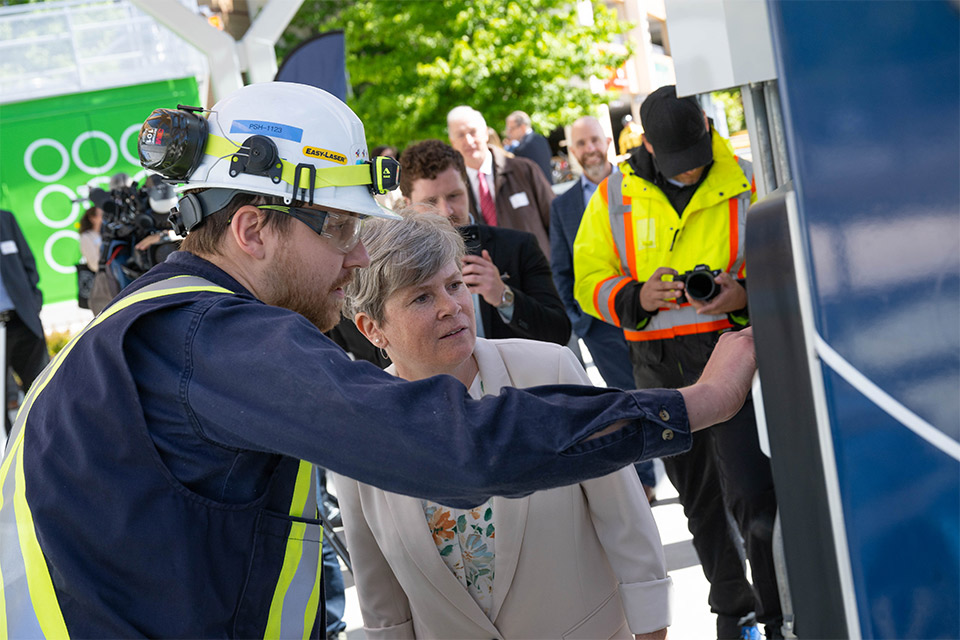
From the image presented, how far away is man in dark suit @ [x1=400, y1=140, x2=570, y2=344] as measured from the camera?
398 cm

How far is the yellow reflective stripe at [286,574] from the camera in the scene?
1.72 m

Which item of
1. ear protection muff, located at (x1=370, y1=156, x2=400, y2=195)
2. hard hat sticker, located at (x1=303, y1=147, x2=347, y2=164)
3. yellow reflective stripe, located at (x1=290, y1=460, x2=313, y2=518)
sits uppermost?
hard hat sticker, located at (x1=303, y1=147, x2=347, y2=164)

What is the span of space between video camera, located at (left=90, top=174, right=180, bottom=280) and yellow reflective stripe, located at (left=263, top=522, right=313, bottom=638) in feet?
13.9

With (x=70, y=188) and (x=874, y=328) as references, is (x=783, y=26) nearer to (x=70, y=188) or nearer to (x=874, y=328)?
(x=874, y=328)

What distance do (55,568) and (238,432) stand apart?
1.21 ft

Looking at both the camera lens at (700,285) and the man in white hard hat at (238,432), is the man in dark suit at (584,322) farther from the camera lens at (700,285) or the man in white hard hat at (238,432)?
the man in white hard hat at (238,432)

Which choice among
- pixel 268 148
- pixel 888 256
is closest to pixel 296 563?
pixel 268 148

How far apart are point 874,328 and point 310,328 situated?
2.62 feet

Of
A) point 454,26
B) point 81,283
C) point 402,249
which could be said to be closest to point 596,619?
point 402,249

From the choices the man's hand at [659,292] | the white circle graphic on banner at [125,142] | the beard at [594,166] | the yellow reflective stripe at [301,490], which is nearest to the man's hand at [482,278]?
the man's hand at [659,292]

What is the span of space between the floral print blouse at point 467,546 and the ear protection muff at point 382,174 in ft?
2.76

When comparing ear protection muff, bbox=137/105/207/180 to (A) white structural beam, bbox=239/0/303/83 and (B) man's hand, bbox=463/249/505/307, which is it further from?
(A) white structural beam, bbox=239/0/303/83

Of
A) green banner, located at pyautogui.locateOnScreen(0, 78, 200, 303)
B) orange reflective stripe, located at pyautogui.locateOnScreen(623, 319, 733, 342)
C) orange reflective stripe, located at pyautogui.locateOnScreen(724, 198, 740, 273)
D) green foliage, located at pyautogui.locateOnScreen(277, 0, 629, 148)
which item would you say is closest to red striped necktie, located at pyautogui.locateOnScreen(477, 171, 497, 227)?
orange reflective stripe, located at pyautogui.locateOnScreen(623, 319, 733, 342)

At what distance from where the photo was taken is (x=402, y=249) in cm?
265
